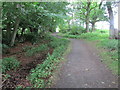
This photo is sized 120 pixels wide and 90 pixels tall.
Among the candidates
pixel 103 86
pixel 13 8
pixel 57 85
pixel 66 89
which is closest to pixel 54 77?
pixel 57 85

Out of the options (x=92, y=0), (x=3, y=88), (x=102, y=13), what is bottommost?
(x=3, y=88)

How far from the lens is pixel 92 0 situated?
46.5 ft

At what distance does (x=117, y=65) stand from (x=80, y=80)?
199 cm

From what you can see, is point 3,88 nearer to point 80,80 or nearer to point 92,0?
point 80,80

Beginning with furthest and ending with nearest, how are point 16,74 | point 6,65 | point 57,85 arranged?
1. point 6,65
2. point 16,74
3. point 57,85

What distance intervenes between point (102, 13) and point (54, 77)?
10793mm

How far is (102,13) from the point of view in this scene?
11.2 meters

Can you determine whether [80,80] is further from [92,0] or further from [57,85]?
[92,0]

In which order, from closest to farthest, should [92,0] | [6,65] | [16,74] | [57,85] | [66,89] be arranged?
1. [66,89]
2. [57,85]
3. [16,74]
4. [6,65]
5. [92,0]

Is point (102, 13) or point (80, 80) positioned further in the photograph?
point (102, 13)

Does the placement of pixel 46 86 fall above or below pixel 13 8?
below

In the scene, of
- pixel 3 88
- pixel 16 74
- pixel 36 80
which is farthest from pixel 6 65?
pixel 36 80

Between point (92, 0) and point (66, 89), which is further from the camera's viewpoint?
point (92, 0)

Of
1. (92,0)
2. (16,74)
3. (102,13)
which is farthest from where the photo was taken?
(92,0)
